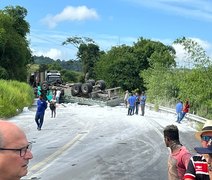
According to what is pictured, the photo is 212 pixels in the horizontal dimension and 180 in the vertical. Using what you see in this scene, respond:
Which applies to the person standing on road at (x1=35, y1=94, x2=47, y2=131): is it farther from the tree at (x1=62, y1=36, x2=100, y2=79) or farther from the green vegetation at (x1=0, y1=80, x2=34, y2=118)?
the tree at (x1=62, y1=36, x2=100, y2=79)

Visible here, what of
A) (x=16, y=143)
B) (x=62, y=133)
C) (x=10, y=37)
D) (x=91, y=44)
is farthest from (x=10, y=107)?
(x=91, y=44)

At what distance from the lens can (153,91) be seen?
164 ft

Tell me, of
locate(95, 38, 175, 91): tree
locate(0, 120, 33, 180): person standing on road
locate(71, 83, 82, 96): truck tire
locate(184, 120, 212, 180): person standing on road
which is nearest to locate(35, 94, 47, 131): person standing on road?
locate(184, 120, 212, 180): person standing on road

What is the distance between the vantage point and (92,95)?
160 ft

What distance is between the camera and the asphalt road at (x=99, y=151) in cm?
1219

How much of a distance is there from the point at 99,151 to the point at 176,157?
10.4 metres

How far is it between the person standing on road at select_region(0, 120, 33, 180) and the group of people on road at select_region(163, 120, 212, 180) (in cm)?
172

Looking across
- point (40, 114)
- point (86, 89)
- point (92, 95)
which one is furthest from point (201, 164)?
point (86, 89)

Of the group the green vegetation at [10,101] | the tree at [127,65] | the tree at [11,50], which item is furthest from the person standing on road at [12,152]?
the tree at [127,65]

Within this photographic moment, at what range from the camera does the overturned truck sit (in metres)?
45.9

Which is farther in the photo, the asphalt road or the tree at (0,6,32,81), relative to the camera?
the tree at (0,6,32,81)

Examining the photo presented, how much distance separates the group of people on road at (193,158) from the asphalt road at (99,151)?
19.3ft

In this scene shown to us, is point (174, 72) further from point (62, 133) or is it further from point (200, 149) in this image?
point (200, 149)

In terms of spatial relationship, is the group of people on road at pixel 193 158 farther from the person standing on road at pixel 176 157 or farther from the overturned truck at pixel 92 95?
the overturned truck at pixel 92 95
